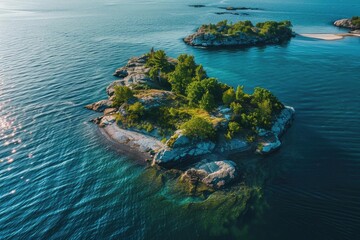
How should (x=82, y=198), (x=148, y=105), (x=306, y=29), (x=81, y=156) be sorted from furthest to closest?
1. (x=306, y=29)
2. (x=148, y=105)
3. (x=81, y=156)
4. (x=82, y=198)

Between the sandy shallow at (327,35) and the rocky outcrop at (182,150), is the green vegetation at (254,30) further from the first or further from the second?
the rocky outcrop at (182,150)

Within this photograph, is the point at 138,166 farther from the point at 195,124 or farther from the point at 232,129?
the point at 232,129

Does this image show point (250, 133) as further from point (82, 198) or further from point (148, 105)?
point (82, 198)

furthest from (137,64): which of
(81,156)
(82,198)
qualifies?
(82,198)

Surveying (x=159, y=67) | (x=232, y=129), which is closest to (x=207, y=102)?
(x=232, y=129)

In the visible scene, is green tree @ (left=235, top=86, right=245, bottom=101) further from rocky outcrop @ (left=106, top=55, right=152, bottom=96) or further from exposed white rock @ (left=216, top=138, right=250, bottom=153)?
rocky outcrop @ (left=106, top=55, right=152, bottom=96)

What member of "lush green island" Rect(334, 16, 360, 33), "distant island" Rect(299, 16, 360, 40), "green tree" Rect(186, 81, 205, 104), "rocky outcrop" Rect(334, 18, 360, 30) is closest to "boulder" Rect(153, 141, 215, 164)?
"green tree" Rect(186, 81, 205, 104)

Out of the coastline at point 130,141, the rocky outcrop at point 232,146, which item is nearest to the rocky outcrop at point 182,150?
the rocky outcrop at point 232,146
